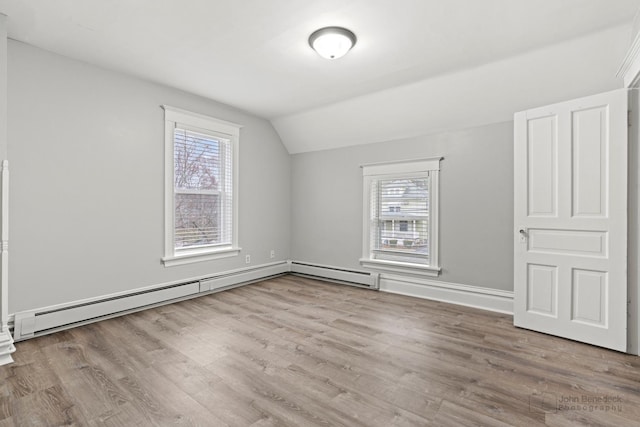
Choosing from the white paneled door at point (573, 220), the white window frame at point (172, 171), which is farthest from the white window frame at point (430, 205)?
the white window frame at point (172, 171)

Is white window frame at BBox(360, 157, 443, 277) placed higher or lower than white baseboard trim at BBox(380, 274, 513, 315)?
higher

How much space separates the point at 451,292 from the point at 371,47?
9.78 ft

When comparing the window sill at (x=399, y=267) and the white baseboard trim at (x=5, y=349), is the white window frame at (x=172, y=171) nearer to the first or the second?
the white baseboard trim at (x=5, y=349)

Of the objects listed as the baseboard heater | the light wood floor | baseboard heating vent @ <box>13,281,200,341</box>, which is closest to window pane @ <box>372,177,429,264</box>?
the light wood floor

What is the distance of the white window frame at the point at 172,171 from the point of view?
3.81 meters

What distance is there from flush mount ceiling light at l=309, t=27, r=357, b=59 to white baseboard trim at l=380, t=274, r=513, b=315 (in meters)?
2.99

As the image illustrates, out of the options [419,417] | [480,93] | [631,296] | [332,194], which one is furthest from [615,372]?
[332,194]

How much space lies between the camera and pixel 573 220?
2.84 meters

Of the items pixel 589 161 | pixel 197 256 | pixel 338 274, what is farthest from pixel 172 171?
pixel 589 161

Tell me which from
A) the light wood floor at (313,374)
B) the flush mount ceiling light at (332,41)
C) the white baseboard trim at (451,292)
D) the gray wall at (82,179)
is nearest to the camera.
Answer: the light wood floor at (313,374)

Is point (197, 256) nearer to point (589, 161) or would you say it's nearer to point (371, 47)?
point (371, 47)

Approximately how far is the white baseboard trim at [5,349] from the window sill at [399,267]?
3849 mm

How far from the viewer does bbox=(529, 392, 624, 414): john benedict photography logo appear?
184 centimetres

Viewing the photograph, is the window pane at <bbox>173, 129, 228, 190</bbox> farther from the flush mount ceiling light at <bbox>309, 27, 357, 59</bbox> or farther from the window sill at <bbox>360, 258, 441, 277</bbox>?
the window sill at <bbox>360, 258, 441, 277</bbox>
